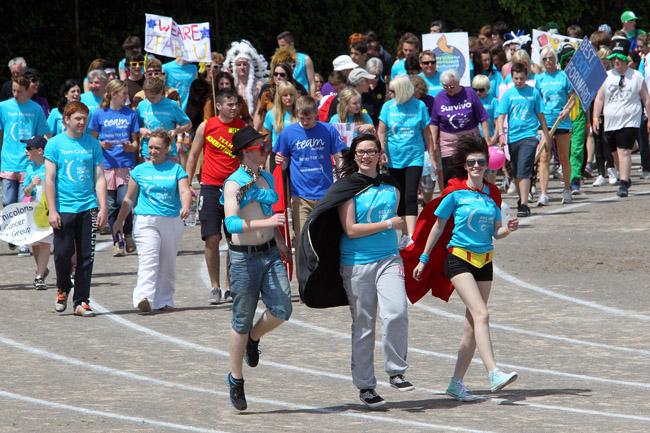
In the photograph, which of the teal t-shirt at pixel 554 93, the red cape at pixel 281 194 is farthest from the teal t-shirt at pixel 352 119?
the teal t-shirt at pixel 554 93

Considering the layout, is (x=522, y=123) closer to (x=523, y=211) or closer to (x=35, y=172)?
(x=523, y=211)

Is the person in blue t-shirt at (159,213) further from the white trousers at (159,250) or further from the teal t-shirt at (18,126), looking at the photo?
the teal t-shirt at (18,126)

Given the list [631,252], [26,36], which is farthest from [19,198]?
[26,36]

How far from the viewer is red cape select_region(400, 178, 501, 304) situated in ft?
34.5

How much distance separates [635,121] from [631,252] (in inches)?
228

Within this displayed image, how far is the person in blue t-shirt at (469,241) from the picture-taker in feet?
33.6

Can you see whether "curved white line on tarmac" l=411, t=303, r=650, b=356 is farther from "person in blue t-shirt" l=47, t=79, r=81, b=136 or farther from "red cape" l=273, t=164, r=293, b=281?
"person in blue t-shirt" l=47, t=79, r=81, b=136

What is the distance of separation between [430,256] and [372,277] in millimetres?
559

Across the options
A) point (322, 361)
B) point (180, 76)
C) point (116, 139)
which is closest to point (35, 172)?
point (116, 139)

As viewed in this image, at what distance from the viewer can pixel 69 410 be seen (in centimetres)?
1009

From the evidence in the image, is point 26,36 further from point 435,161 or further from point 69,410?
point 69,410

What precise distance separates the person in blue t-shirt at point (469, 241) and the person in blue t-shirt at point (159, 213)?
4209 mm

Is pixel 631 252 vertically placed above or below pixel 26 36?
below

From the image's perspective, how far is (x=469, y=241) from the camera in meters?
10.3
